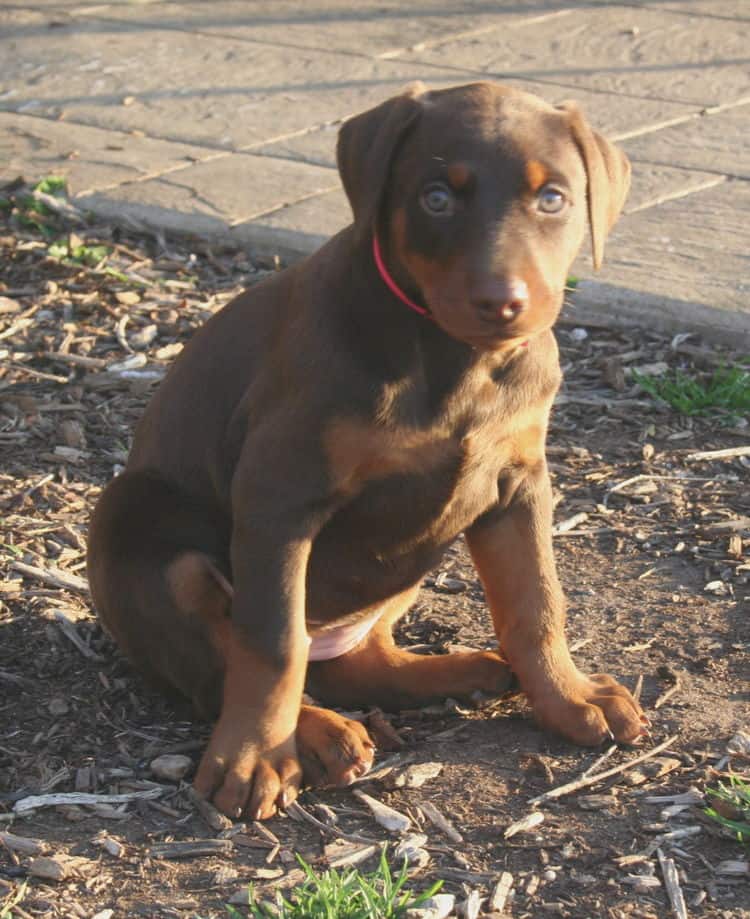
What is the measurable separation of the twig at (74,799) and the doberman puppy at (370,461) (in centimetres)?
14

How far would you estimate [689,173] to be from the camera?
7.40 metres

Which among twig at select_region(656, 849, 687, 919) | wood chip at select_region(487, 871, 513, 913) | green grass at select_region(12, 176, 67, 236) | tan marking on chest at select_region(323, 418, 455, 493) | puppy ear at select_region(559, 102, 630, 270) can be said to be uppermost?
puppy ear at select_region(559, 102, 630, 270)

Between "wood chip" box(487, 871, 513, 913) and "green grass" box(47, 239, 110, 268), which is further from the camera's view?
"green grass" box(47, 239, 110, 268)

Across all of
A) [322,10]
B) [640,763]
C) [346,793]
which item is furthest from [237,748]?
[322,10]

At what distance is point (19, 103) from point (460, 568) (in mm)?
4899

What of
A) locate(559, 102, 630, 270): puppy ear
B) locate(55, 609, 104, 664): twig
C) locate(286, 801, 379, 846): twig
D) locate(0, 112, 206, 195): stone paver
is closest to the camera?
locate(286, 801, 379, 846): twig

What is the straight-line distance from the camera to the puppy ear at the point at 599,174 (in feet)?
11.5

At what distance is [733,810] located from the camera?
3365mm

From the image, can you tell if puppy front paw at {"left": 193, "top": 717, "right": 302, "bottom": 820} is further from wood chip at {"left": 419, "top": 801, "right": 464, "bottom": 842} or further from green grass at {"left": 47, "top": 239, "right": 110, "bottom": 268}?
green grass at {"left": 47, "top": 239, "right": 110, "bottom": 268}

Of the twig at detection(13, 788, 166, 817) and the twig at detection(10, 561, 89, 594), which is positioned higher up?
the twig at detection(13, 788, 166, 817)

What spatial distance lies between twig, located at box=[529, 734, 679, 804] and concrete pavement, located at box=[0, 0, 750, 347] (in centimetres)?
261

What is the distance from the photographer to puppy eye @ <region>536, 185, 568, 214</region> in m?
3.33

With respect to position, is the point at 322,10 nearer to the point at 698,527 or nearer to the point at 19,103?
the point at 19,103

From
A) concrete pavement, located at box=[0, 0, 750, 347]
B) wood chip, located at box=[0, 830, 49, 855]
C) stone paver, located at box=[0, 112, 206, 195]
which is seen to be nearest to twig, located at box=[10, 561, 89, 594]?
wood chip, located at box=[0, 830, 49, 855]
